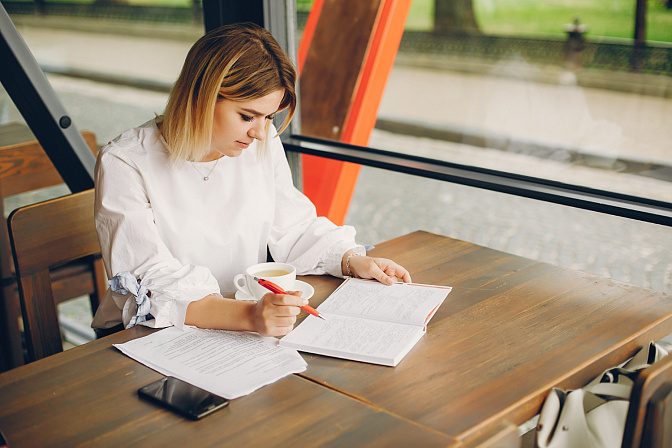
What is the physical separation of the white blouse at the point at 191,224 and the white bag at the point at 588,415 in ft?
2.11

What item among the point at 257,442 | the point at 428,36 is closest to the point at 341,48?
the point at 428,36

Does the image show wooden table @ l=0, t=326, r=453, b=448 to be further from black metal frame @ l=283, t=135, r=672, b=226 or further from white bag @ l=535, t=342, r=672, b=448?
black metal frame @ l=283, t=135, r=672, b=226

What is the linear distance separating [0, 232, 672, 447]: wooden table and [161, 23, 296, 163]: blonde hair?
18.1 inches

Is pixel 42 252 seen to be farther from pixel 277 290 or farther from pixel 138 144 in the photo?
pixel 277 290

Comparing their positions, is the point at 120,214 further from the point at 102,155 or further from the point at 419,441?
the point at 419,441

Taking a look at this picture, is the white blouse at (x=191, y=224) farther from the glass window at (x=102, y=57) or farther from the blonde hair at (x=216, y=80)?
the glass window at (x=102, y=57)

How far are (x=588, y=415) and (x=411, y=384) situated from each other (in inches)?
12.7

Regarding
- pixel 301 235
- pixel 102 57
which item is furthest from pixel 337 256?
pixel 102 57

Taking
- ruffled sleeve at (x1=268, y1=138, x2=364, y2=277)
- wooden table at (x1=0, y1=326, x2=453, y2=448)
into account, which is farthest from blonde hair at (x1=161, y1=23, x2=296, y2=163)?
wooden table at (x1=0, y1=326, x2=453, y2=448)

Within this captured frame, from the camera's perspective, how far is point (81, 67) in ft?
13.4

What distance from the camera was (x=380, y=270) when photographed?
60.7 inches

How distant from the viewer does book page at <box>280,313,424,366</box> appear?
1.18m

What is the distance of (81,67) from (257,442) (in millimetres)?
3688

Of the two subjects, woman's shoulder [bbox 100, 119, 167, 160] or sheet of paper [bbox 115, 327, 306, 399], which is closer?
sheet of paper [bbox 115, 327, 306, 399]
